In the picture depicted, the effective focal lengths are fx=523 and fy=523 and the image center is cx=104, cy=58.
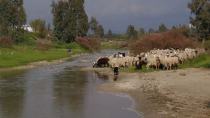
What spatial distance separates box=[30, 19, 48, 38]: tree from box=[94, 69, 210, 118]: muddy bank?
103340 millimetres

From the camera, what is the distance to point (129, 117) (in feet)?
73.9

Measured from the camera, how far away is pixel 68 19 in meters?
126

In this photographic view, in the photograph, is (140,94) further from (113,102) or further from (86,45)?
(86,45)

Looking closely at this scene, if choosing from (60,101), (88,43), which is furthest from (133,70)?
(88,43)

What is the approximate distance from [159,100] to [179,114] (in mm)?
4954

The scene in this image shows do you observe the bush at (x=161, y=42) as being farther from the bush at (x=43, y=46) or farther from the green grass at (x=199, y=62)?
the bush at (x=43, y=46)

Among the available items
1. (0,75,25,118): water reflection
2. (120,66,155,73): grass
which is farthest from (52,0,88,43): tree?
(0,75,25,118): water reflection

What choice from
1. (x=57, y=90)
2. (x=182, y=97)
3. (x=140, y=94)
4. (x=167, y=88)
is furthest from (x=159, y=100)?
(x=57, y=90)

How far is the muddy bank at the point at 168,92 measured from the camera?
76.6ft

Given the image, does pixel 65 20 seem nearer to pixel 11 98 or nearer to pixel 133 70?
pixel 133 70

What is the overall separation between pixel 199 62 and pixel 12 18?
67233 millimetres

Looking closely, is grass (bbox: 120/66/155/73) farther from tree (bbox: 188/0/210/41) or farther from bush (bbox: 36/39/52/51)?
bush (bbox: 36/39/52/51)

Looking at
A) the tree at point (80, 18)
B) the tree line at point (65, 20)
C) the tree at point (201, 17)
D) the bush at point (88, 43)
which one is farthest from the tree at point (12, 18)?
the tree at point (201, 17)

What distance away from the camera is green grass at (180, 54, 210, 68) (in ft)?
159
